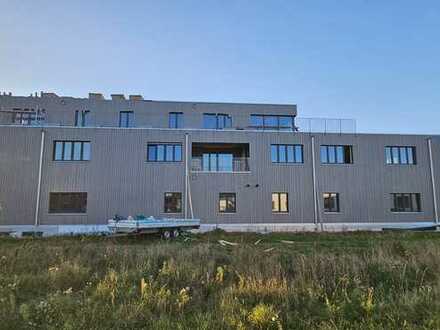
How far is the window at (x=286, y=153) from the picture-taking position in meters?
29.8

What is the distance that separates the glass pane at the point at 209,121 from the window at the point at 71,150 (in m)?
11.9

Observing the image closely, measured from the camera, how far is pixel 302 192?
2916 centimetres

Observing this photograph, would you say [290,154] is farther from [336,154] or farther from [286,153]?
[336,154]

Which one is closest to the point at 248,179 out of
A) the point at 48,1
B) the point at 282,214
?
the point at 282,214

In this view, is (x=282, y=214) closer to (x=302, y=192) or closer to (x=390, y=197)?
(x=302, y=192)

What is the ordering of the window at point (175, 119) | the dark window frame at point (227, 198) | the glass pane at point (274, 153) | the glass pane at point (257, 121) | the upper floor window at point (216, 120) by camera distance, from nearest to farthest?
1. the dark window frame at point (227, 198)
2. the glass pane at point (274, 153)
3. the window at point (175, 119)
4. the upper floor window at point (216, 120)
5. the glass pane at point (257, 121)

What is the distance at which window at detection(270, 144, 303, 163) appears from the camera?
29797 millimetres

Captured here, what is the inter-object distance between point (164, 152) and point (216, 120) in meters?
8.90

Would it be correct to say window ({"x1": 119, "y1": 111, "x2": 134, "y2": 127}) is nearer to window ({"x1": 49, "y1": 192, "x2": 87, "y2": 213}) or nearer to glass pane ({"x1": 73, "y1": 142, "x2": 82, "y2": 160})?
glass pane ({"x1": 73, "y1": 142, "x2": 82, "y2": 160})

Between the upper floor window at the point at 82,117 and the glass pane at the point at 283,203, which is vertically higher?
the upper floor window at the point at 82,117

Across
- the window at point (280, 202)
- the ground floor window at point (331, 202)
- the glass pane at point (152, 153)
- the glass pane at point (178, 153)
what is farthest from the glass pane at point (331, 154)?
the glass pane at point (152, 153)

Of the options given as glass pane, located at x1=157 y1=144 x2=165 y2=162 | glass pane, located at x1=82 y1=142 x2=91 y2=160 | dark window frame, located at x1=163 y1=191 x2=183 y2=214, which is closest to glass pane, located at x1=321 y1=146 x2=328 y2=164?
dark window frame, located at x1=163 y1=191 x2=183 y2=214

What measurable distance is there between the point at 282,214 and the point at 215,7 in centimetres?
1782

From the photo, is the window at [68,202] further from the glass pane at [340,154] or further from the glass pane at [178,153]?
the glass pane at [340,154]
